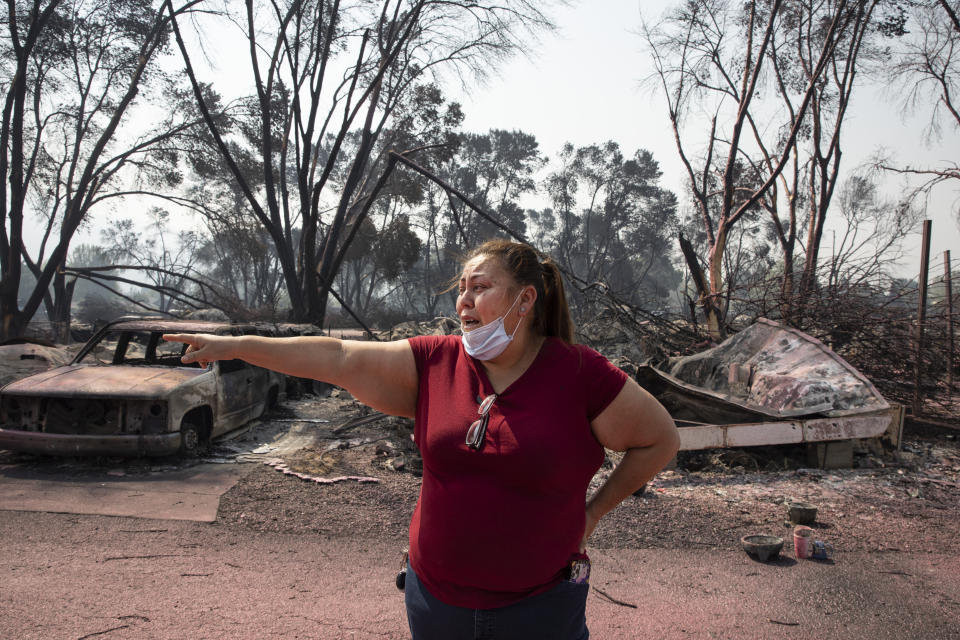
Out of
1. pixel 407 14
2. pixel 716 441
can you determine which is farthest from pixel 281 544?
pixel 407 14

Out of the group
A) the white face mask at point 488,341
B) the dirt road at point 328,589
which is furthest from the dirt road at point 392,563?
the white face mask at point 488,341

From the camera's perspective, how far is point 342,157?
37812 mm

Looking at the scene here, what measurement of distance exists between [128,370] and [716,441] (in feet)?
21.1

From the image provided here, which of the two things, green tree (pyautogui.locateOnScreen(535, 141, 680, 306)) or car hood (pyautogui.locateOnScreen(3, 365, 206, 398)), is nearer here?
car hood (pyautogui.locateOnScreen(3, 365, 206, 398))

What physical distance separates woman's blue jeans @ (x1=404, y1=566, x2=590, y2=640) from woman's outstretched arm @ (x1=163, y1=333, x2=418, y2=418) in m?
0.56

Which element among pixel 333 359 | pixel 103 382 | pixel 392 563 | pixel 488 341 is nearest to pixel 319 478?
pixel 392 563

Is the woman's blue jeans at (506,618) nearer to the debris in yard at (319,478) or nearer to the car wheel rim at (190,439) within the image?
the debris in yard at (319,478)

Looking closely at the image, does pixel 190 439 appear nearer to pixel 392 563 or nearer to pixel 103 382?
pixel 103 382

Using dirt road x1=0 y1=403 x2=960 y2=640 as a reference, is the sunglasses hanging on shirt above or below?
above

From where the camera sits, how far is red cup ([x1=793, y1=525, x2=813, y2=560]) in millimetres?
4469

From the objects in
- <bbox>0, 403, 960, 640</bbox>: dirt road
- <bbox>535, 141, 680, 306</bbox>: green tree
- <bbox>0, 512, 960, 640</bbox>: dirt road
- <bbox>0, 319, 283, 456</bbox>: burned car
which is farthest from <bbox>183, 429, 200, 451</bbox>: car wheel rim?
<bbox>535, 141, 680, 306</bbox>: green tree

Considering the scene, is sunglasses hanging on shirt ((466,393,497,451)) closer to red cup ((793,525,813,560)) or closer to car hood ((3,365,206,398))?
red cup ((793,525,813,560))

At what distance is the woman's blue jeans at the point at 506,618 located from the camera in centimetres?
158

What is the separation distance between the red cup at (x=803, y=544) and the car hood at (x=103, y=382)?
5.84m
